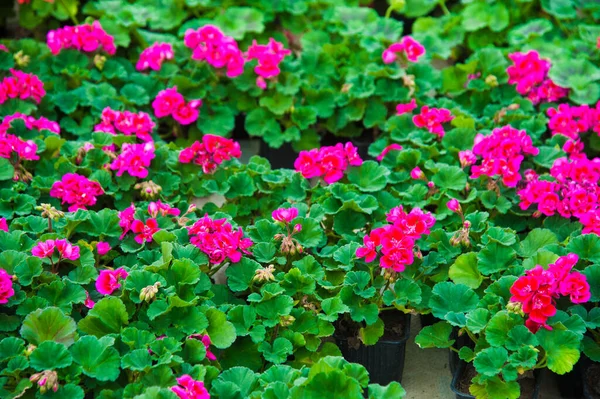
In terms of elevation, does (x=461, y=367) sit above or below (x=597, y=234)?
below

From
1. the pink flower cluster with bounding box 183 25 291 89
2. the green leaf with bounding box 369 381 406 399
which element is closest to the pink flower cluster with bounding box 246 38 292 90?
the pink flower cluster with bounding box 183 25 291 89

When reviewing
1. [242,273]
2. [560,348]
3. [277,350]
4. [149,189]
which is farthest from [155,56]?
[560,348]

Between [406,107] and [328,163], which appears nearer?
[328,163]

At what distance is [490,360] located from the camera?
105 inches

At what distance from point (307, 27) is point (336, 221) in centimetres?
187

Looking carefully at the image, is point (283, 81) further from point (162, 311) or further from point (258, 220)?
point (162, 311)

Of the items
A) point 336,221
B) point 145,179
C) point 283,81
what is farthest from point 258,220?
point 283,81

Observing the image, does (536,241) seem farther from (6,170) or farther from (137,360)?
(6,170)

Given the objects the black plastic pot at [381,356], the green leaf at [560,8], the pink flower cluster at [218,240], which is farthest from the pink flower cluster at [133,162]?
the green leaf at [560,8]

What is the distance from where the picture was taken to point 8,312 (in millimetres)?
2832

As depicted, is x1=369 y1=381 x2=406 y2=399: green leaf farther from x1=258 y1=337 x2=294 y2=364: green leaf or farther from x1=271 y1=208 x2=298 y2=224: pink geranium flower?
x1=271 y1=208 x2=298 y2=224: pink geranium flower

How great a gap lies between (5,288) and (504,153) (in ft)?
6.62

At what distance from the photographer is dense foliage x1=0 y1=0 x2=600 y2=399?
2.69 metres

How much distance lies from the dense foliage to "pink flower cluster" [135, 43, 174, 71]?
0.02 m
